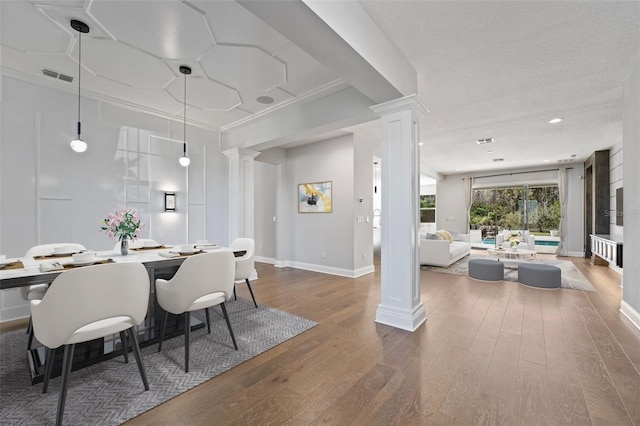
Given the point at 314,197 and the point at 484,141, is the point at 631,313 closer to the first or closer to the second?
the point at 484,141

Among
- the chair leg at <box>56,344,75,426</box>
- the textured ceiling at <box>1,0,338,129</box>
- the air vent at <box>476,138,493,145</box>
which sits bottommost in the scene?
the chair leg at <box>56,344,75,426</box>

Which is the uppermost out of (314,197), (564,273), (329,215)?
(314,197)

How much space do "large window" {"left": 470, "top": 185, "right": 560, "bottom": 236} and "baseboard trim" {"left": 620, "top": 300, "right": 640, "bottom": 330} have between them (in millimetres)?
7184

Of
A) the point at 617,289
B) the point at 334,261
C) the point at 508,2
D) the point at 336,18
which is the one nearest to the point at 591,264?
the point at 617,289

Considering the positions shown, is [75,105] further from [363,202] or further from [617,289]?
[617,289]

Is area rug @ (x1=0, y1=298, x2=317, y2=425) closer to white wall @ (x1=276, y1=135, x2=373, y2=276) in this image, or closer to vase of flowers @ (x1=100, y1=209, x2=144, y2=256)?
vase of flowers @ (x1=100, y1=209, x2=144, y2=256)

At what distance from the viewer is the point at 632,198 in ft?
9.83

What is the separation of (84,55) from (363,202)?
454 centimetres

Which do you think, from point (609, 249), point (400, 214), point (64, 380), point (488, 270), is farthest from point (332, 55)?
point (609, 249)

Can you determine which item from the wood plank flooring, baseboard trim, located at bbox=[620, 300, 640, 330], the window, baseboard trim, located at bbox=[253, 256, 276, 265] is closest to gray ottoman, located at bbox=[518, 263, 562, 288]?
the wood plank flooring

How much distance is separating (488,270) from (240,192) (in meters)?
4.70

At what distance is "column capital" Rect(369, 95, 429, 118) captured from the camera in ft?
9.21

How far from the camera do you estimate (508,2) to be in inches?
77.5

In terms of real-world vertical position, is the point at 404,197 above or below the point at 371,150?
below
